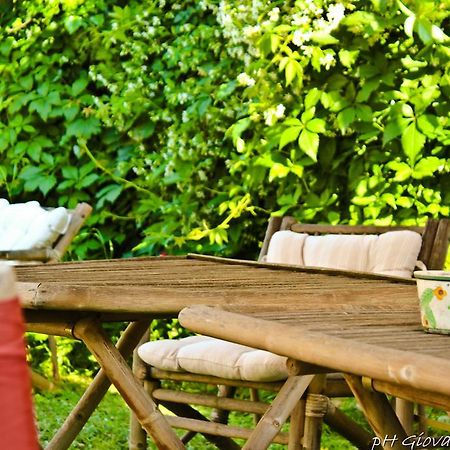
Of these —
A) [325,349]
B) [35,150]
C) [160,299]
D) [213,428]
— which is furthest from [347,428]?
[35,150]

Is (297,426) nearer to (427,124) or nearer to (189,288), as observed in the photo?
(189,288)

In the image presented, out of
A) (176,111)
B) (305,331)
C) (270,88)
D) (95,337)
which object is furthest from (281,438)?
(176,111)

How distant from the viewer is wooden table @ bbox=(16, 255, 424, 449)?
1827 mm

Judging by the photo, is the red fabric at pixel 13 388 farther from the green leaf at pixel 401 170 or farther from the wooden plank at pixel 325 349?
the green leaf at pixel 401 170

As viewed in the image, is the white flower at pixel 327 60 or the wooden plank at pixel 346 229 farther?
the white flower at pixel 327 60

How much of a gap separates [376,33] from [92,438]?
178cm

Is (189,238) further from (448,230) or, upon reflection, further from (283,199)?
(448,230)

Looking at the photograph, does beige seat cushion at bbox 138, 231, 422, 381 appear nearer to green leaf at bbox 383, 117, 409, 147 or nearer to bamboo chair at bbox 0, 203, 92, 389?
green leaf at bbox 383, 117, 409, 147

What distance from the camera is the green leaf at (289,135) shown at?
398cm

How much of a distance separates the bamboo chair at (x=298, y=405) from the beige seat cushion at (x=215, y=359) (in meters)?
0.03

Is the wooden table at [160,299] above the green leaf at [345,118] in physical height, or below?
above

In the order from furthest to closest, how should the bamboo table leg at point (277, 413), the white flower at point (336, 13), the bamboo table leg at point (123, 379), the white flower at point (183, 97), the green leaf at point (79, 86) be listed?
the green leaf at point (79, 86) → the white flower at point (183, 97) → the white flower at point (336, 13) → the bamboo table leg at point (277, 413) → the bamboo table leg at point (123, 379)

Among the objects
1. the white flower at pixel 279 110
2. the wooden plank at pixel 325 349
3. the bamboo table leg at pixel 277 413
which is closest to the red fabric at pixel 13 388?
the wooden plank at pixel 325 349

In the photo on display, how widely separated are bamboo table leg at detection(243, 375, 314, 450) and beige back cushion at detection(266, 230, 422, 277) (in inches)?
25.0
